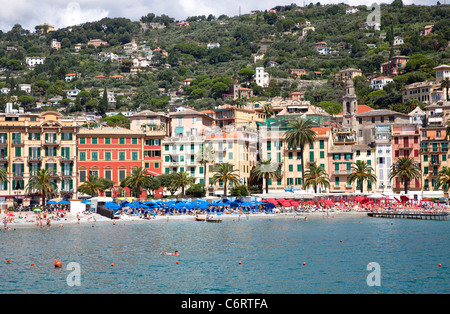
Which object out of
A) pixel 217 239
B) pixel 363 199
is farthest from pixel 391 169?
pixel 217 239

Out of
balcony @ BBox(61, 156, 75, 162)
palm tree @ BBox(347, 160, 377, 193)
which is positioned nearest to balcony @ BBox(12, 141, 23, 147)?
balcony @ BBox(61, 156, 75, 162)

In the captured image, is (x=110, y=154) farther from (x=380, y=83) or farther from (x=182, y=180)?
(x=380, y=83)

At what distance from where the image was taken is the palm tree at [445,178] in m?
95.5

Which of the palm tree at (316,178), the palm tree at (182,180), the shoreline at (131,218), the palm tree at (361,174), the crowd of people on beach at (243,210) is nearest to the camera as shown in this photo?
the shoreline at (131,218)

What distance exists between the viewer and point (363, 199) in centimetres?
9181

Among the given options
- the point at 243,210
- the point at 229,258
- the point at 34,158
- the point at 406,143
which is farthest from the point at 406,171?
the point at 34,158

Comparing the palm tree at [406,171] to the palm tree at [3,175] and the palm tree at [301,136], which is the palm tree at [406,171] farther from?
the palm tree at [3,175]

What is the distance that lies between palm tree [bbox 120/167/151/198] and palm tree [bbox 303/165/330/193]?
78.2 ft

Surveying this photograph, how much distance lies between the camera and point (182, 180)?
309 feet

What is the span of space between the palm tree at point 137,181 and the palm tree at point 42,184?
10.6 meters

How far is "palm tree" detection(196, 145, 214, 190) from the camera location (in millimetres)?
97812

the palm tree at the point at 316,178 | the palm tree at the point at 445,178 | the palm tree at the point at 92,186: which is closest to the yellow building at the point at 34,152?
the palm tree at the point at 92,186

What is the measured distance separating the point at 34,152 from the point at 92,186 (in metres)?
9.72

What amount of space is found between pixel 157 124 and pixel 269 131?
76.4ft
